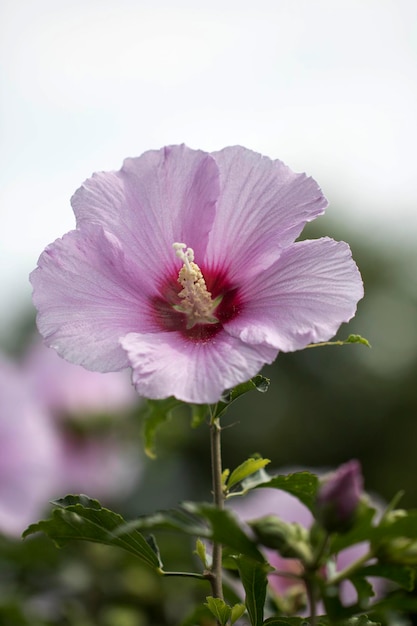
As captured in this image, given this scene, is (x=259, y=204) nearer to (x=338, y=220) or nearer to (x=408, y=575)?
(x=408, y=575)

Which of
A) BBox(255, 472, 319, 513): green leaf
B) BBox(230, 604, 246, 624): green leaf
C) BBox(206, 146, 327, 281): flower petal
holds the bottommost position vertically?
BBox(230, 604, 246, 624): green leaf

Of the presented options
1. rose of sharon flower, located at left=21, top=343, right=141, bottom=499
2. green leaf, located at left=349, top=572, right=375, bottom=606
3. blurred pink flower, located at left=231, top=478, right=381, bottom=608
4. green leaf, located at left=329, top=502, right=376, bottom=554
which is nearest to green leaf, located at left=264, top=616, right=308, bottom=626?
green leaf, located at left=349, top=572, right=375, bottom=606

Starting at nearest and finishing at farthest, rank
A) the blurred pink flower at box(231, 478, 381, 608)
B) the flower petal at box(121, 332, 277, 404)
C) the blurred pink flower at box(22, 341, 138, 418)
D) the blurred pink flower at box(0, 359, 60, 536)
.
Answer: the flower petal at box(121, 332, 277, 404)
the blurred pink flower at box(231, 478, 381, 608)
the blurred pink flower at box(0, 359, 60, 536)
the blurred pink flower at box(22, 341, 138, 418)

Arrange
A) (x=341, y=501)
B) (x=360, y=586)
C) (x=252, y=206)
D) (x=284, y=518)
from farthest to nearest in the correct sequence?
1. (x=284, y=518)
2. (x=252, y=206)
3. (x=360, y=586)
4. (x=341, y=501)

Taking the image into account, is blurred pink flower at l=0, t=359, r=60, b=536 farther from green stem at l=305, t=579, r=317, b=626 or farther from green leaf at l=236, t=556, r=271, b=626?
green stem at l=305, t=579, r=317, b=626

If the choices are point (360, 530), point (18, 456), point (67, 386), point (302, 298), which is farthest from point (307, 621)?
point (67, 386)

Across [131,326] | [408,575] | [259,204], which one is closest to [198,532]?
[408,575]

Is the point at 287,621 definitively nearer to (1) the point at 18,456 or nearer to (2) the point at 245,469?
(2) the point at 245,469
